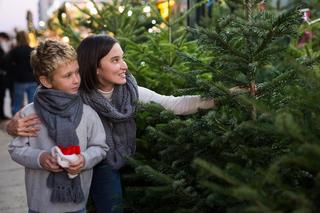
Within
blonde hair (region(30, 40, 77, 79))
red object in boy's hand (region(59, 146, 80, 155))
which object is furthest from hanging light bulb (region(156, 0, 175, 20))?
red object in boy's hand (region(59, 146, 80, 155))

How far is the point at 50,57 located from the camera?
298 centimetres

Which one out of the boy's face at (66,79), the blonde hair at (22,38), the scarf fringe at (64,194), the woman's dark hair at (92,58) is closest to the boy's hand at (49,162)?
the scarf fringe at (64,194)

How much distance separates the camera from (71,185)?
2.99 meters

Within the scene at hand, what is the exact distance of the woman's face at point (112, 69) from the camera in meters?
3.26

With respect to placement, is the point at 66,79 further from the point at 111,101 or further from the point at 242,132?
the point at 242,132

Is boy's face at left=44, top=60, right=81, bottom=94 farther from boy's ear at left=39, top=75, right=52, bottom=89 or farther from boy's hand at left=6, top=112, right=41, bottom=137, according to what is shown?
boy's hand at left=6, top=112, right=41, bottom=137

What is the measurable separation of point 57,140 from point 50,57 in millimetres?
468

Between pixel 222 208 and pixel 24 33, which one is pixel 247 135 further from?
pixel 24 33

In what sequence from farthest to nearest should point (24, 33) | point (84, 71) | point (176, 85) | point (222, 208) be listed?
1. point (24, 33)
2. point (176, 85)
3. point (84, 71)
4. point (222, 208)

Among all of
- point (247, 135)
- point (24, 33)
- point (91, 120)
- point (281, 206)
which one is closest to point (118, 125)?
point (91, 120)

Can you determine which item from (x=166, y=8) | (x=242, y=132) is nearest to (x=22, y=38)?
(x=166, y=8)

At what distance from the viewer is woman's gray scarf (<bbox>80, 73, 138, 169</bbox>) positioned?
126 inches

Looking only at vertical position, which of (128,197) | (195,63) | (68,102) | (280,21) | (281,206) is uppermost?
(280,21)

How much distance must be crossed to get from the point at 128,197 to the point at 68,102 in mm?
750
